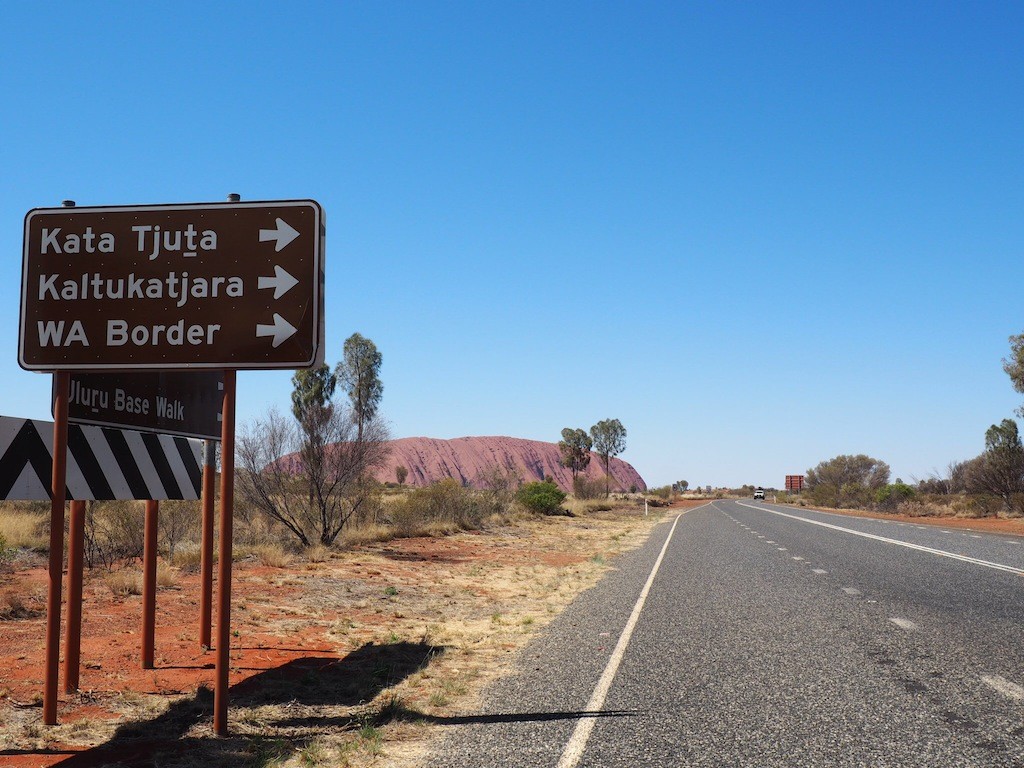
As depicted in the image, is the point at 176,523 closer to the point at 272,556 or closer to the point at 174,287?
the point at 272,556

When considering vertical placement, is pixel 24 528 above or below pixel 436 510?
above

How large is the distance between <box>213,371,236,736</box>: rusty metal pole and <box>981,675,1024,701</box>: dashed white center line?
564cm

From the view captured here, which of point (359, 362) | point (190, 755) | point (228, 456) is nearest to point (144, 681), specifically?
point (190, 755)

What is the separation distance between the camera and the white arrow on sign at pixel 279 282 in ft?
20.0

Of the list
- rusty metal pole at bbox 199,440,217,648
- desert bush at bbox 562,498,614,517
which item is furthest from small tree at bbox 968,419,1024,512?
rusty metal pole at bbox 199,440,217,648

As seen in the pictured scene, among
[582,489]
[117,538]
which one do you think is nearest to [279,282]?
[117,538]

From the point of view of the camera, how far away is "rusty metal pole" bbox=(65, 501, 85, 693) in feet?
21.6

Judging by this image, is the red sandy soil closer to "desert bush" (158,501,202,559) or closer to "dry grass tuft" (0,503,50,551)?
"desert bush" (158,501,202,559)

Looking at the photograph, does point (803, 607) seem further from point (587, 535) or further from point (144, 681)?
point (587, 535)

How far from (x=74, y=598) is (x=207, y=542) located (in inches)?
51.8

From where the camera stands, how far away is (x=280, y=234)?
20.3 feet

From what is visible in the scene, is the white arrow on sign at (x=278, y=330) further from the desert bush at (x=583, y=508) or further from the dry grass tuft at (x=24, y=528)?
the desert bush at (x=583, y=508)

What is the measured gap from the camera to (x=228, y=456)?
5844 mm

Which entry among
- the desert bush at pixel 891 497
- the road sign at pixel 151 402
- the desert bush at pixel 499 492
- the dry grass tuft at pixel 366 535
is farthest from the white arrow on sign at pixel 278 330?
the desert bush at pixel 891 497
